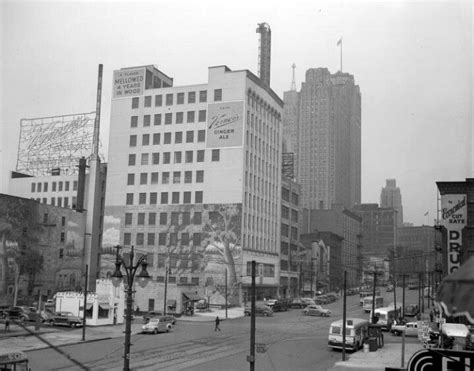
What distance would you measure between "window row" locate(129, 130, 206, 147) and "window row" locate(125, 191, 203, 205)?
8.82 meters

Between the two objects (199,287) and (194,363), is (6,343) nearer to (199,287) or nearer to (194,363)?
(194,363)

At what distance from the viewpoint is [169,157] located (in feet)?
318

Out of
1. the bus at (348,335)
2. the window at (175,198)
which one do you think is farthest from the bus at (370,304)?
the window at (175,198)

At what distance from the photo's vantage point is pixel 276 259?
343 ft

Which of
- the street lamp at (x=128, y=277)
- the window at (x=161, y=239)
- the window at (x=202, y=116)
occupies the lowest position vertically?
the street lamp at (x=128, y=277)

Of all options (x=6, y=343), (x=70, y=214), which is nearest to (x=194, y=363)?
(x=6, y=343)

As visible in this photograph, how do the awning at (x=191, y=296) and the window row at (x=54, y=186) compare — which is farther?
the window row at (x=54, y=186)

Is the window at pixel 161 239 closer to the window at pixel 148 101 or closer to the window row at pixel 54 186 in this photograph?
the window at pixel 148 101

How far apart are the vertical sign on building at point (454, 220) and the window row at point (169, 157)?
53477 mm

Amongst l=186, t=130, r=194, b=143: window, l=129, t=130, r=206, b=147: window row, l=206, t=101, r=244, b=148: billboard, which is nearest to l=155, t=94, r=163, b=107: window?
l=129, t=130, r=206, b=147: window row

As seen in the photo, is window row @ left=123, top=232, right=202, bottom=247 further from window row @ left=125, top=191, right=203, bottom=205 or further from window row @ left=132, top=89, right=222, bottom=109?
window row @ left=132, top=89, right=222, bottom=109

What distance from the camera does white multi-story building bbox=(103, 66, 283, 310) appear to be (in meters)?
91.0

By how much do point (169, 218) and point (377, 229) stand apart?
380 feet

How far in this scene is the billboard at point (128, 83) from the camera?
331 feet
